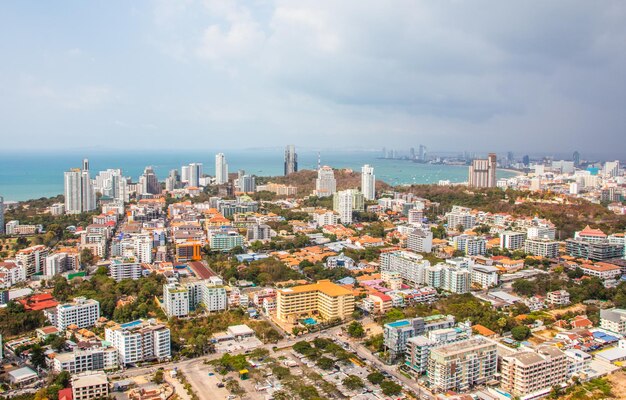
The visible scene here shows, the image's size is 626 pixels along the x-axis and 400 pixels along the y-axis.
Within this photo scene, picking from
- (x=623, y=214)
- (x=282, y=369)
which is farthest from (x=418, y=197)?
(x=282, y=369)

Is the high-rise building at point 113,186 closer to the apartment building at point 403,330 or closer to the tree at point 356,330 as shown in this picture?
the tree at point 356,330

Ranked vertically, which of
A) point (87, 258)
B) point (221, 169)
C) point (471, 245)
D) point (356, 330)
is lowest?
point (356, 330)

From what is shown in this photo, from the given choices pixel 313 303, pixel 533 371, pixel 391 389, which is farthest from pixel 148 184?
pixel 533 371

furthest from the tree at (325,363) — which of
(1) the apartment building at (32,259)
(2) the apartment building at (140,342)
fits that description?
(1) the apartment building at (32,259)

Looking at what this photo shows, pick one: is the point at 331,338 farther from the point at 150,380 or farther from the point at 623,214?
the point at 623,214

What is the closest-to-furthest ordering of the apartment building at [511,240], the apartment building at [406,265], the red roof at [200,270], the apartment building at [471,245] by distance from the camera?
the apartment building at [406,265] → the red roof at [200,270] → the apartment building at [471,245] → the apartment building at [511,240]

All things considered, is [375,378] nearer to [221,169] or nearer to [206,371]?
[206,371]

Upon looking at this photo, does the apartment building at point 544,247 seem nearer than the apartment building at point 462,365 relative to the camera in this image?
No
